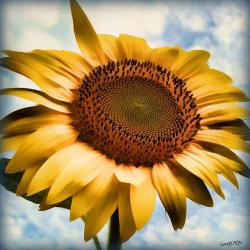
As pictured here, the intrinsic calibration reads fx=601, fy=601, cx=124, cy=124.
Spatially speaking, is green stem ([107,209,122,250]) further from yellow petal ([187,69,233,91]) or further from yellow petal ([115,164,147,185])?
yellow petal ([187,69,233,91])

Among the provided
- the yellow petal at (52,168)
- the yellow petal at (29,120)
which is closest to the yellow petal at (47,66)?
the yellow petal at (29,120)

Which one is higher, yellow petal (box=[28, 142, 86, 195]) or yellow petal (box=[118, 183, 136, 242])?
yellow petal (box=[28, 142, 86, 195])

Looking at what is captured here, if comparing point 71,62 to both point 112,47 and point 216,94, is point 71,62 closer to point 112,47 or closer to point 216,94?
point 112,47

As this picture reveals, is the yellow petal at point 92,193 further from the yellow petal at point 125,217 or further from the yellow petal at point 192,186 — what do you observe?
the yellow petal at point 192,186

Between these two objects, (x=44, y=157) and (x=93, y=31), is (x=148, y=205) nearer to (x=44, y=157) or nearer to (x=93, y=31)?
(x=44, y=157)

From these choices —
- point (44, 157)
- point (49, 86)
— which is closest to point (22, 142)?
point (44, 157)

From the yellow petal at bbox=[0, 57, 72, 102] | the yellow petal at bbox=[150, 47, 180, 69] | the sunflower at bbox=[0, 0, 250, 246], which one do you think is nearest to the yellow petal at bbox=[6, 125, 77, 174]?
the sunflower at bbox=[0, 0, 250, 246]

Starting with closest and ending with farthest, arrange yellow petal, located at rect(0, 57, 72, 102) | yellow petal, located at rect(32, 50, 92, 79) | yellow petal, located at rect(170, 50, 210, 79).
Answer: yellow petal, located at rect(0, 57, 72, 102)
yellow petal, located at rect(32, 50, 92, 79)
yellow petal, located at rect(170, 50, 210, 79)
